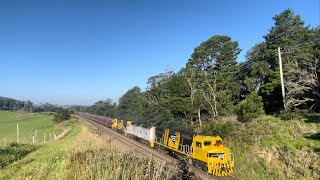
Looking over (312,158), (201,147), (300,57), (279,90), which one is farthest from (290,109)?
(201,147)

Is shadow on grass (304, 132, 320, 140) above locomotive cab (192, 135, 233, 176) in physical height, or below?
above

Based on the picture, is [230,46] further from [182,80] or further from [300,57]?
[300,57]

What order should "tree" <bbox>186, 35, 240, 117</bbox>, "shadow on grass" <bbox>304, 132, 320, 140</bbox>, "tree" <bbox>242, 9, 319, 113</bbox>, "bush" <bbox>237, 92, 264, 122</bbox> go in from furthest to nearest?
"tree" <bbox>186, 35, 240, 117</bbox> < "tree" <bbox>242, 9, 319, 113</bbox> < "bush" <bbox>237, 92, 264, 122</bbox> < "shadow on grass" <bbox>304, 132, 320, 140</bbox>

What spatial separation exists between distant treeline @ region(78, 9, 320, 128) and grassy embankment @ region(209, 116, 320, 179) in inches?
209

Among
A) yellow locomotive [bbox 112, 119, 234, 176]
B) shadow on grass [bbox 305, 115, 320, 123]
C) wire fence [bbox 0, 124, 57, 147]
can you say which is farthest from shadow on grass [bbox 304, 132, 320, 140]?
wire fence [bbox 0, 124, 57, 147]

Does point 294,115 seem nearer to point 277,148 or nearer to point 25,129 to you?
point 277,148

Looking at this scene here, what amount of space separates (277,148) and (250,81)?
85.7 feet

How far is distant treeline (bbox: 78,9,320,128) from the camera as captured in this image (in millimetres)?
36125

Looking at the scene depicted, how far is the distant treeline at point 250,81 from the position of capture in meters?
36.1

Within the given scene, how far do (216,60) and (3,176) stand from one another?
182 ft

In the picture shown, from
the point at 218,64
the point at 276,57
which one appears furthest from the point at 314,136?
the point at 218,64

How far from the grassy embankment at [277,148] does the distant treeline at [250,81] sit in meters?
5.32

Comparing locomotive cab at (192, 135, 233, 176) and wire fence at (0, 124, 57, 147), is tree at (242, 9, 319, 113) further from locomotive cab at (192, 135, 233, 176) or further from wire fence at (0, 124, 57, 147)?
wire fence at (0, 124, 57, 147)

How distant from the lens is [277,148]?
23156mm
